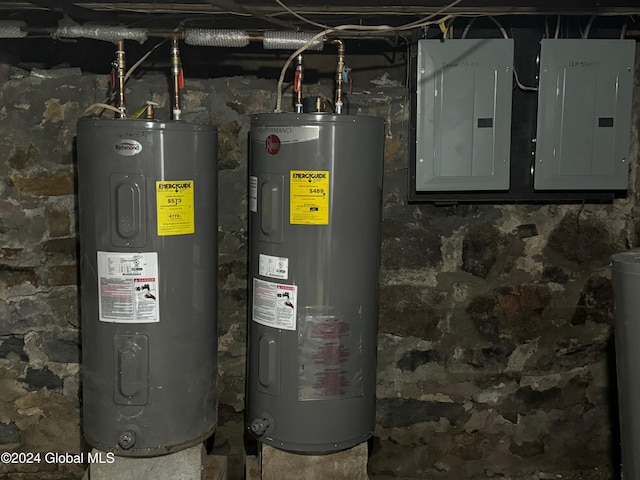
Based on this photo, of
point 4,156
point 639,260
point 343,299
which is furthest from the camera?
point 4,156

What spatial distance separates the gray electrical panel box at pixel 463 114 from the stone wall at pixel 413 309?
4.4 inches

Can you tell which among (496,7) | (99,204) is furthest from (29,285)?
(496,7)

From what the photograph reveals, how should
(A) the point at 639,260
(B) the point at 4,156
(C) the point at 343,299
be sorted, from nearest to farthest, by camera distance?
(A) the point at 639,260, (C) the point at 343,299, (B) the point at 4,156

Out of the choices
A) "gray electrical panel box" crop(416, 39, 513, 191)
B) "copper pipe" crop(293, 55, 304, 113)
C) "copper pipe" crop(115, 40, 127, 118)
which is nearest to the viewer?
"copper pipe" crop(115, 40, 127, 118)

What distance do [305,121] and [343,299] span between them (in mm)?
532

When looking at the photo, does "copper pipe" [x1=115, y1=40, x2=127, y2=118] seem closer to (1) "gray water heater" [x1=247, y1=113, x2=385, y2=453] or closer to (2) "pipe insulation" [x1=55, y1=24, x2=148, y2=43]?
(2) "pipe insulation" [x1=55, y1=24, x2=148, y2=43]

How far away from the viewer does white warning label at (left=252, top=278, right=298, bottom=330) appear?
1997mm

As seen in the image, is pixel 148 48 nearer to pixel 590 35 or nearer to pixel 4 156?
pixel 4 156

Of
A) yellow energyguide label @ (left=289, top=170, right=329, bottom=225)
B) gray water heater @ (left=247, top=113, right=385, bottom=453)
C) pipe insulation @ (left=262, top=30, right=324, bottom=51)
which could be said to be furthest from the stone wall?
→ yellow energyguide label @ (left=289, top=170, right=329, bottom=225)

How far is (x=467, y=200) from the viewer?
7.61 feet

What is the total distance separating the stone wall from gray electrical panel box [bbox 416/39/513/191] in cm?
11

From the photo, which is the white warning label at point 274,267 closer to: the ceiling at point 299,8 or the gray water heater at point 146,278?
the gray water heater at point 146,278

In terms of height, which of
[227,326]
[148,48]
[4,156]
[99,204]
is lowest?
[227,326]

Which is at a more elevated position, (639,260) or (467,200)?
(467,200)
